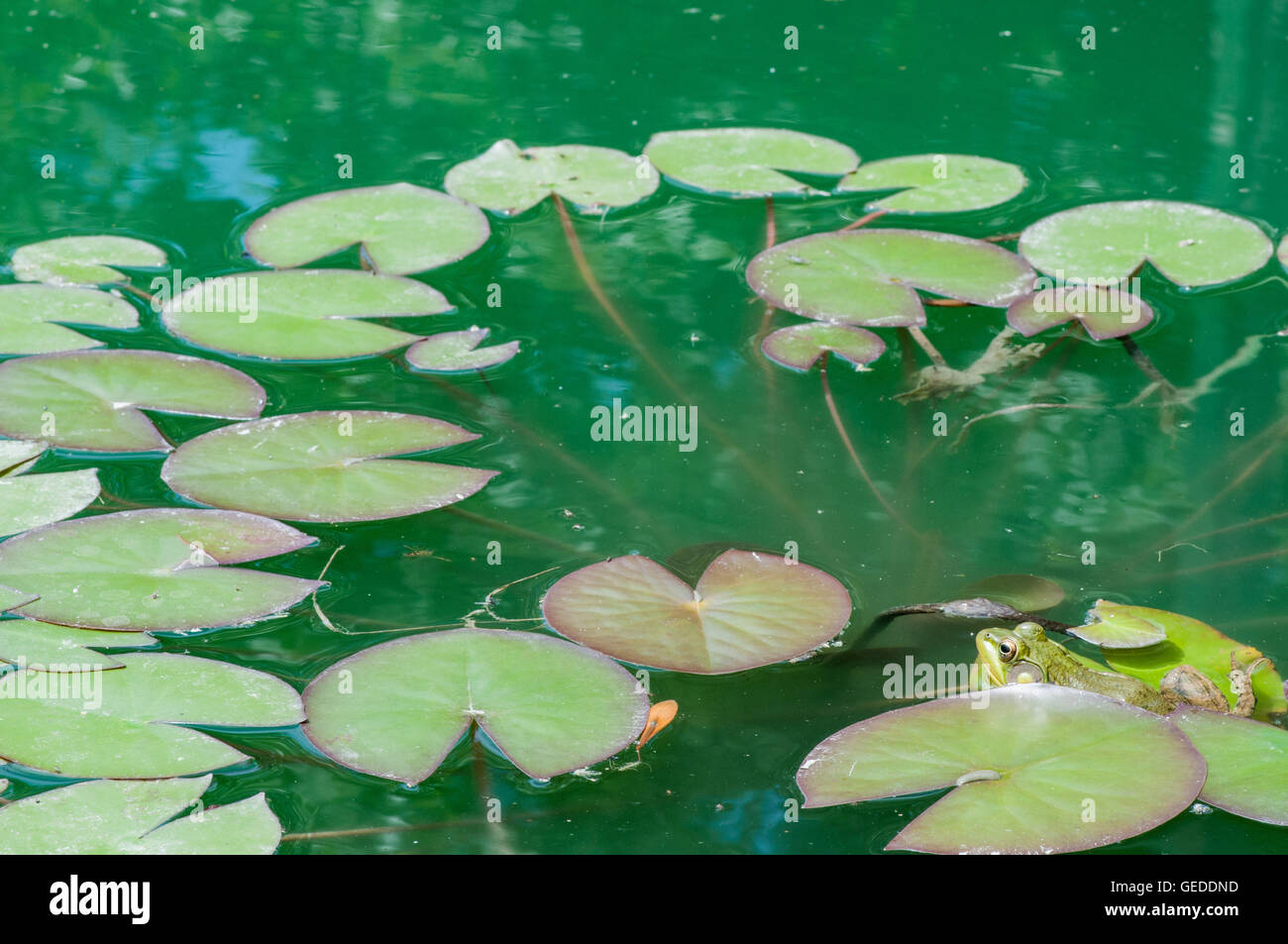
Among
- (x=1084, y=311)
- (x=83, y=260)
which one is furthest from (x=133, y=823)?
(x=1084, y=311)

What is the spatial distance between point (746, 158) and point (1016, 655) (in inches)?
66.2

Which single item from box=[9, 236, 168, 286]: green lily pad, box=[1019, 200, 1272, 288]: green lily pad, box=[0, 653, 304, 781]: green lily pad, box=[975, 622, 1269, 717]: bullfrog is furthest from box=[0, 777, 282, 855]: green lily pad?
box=[1019, 200, 1272, 288]: green lily pad

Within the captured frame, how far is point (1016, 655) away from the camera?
4.71ft

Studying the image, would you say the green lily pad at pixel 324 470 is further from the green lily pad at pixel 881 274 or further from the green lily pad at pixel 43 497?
the green lily pad at pixel 881 274

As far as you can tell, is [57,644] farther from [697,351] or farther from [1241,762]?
[1241,762]

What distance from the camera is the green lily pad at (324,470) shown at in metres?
1.75

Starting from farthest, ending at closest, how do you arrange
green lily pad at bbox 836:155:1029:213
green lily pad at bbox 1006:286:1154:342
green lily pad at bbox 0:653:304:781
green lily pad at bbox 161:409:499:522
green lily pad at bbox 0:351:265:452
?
green lily pad at bbox 836:155:1029:213
green lily pad at bbox 1006:286:1154:342
green lily pad at bbox 0:351:265:452
green lily pad at bbox 161:409:499:522
green lily pad at bbox 0:653:304:781

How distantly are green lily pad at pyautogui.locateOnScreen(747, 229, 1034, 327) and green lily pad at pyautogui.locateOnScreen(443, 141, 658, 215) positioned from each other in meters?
0.44

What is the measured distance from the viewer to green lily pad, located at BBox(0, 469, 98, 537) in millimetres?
1681

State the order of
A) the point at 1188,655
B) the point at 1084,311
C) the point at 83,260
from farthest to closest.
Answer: the point at 83,260, the point at 1084,311, the point at 1188,655

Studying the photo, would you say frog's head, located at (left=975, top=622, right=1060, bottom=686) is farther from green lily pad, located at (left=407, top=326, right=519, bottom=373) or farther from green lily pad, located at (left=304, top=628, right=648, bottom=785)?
green lily pad, located at (left=407, top=326, right=519, bottom=373)

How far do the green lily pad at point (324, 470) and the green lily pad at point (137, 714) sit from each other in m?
0.34
